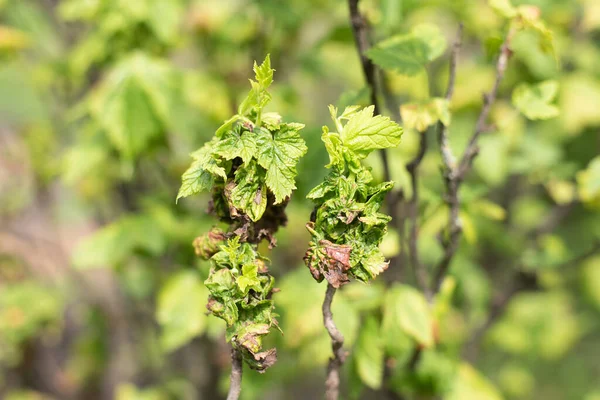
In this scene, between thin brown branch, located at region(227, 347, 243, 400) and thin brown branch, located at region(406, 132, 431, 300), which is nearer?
thin brown branch, located at region(227, 347, 243, 400)

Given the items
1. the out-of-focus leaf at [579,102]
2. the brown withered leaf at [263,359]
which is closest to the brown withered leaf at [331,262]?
the brown withered leaf at [263,359]

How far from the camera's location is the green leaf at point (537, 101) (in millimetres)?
882

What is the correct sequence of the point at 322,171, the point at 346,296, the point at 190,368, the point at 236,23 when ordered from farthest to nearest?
the point at 190,368, the point at 236,23, the point at 346,296, the point at 322,171

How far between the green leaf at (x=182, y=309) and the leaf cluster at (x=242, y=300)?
1.84 ft

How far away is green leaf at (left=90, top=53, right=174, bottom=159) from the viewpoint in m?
1.18

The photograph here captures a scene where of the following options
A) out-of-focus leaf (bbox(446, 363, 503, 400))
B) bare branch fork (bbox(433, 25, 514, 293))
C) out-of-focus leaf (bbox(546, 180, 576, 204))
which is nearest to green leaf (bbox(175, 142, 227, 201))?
bare branch fork (bbox(433, 25, 514, 293))

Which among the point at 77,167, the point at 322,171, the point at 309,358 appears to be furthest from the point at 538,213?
the point at 77,167

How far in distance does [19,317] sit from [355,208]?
60.8 inches

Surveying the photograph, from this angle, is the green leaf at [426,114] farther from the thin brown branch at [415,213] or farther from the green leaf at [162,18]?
the green leaf at [162,18]

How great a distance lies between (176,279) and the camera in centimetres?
127

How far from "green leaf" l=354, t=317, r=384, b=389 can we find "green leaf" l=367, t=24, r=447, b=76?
47 cm

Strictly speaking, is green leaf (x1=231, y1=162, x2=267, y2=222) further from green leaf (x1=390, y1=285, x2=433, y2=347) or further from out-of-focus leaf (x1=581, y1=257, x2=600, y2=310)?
out-of-focus leaf (x1=581, y1=257, x2=600, y2=310)

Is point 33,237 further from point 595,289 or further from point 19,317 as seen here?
point 595,289

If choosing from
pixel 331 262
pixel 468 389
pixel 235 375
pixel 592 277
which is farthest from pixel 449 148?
pixel 592 277
